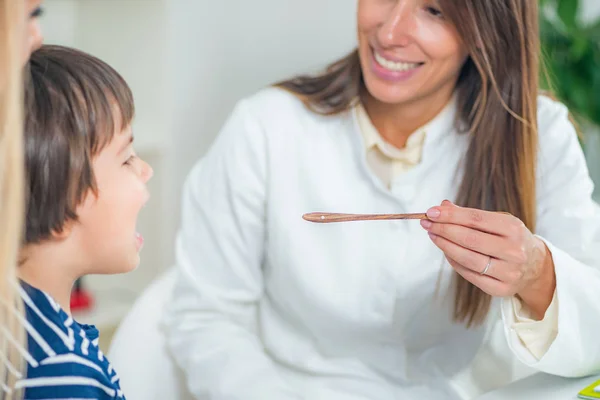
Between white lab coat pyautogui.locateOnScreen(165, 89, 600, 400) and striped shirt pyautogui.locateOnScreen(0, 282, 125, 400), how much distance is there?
1.46ft

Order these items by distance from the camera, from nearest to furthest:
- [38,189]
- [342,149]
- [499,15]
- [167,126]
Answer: [38,189] → [499,15] → [342,149] → [167,126]

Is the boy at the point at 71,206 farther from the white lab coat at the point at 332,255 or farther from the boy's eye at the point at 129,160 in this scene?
the white lab coat at the point at 332,255

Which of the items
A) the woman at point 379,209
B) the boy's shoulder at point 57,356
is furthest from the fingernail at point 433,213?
the boy's shoulder at point 57,356

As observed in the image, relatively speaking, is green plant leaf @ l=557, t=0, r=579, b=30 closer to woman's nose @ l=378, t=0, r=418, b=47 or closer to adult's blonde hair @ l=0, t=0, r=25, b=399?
woman's nose @ l=378, t=0, r=418, b=47

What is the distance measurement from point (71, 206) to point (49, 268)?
0.22 feet

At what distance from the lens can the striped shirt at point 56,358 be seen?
30.1 inches

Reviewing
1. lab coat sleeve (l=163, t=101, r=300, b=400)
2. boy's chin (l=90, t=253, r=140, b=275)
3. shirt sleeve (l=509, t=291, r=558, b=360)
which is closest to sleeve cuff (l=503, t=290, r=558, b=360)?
shirt sleeve (l=509, t=291, r=558, b=360)

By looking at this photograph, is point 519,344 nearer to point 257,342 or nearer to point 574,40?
point 257,342

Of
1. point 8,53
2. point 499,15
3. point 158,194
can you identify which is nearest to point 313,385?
point 499,15

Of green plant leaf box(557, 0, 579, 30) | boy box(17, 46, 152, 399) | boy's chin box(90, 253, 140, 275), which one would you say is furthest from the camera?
green plant leaf box(557, 0, 579, 30)

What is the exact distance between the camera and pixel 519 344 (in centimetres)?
107

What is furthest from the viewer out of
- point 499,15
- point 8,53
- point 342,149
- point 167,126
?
point 167,126

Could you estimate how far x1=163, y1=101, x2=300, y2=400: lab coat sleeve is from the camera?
49.1 inches

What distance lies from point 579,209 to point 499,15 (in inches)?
11.9
